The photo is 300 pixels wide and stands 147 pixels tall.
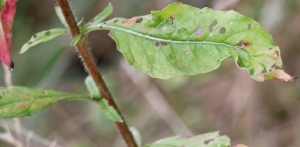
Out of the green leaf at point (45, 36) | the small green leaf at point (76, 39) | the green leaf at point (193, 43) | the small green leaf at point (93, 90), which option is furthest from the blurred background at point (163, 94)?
the green leaf at point (193, 43)

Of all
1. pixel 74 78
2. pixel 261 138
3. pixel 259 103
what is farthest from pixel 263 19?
pixel 74 78

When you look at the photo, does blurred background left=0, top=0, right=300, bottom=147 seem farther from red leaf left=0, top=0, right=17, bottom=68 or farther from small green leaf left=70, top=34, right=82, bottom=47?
red leaf left=0, top=0, right=17, bottom=68

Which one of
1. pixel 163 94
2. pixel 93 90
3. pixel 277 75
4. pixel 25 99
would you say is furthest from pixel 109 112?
pixel 163 94

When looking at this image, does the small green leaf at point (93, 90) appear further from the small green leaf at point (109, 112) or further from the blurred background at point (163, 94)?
the blurred background at point (163, 94)

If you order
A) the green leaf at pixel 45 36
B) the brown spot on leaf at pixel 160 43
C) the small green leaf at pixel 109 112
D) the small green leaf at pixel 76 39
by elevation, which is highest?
the green leaf at pixel 45 36

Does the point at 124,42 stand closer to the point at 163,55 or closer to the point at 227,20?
the point at 163,55

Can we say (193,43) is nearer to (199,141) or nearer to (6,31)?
(199,141)
